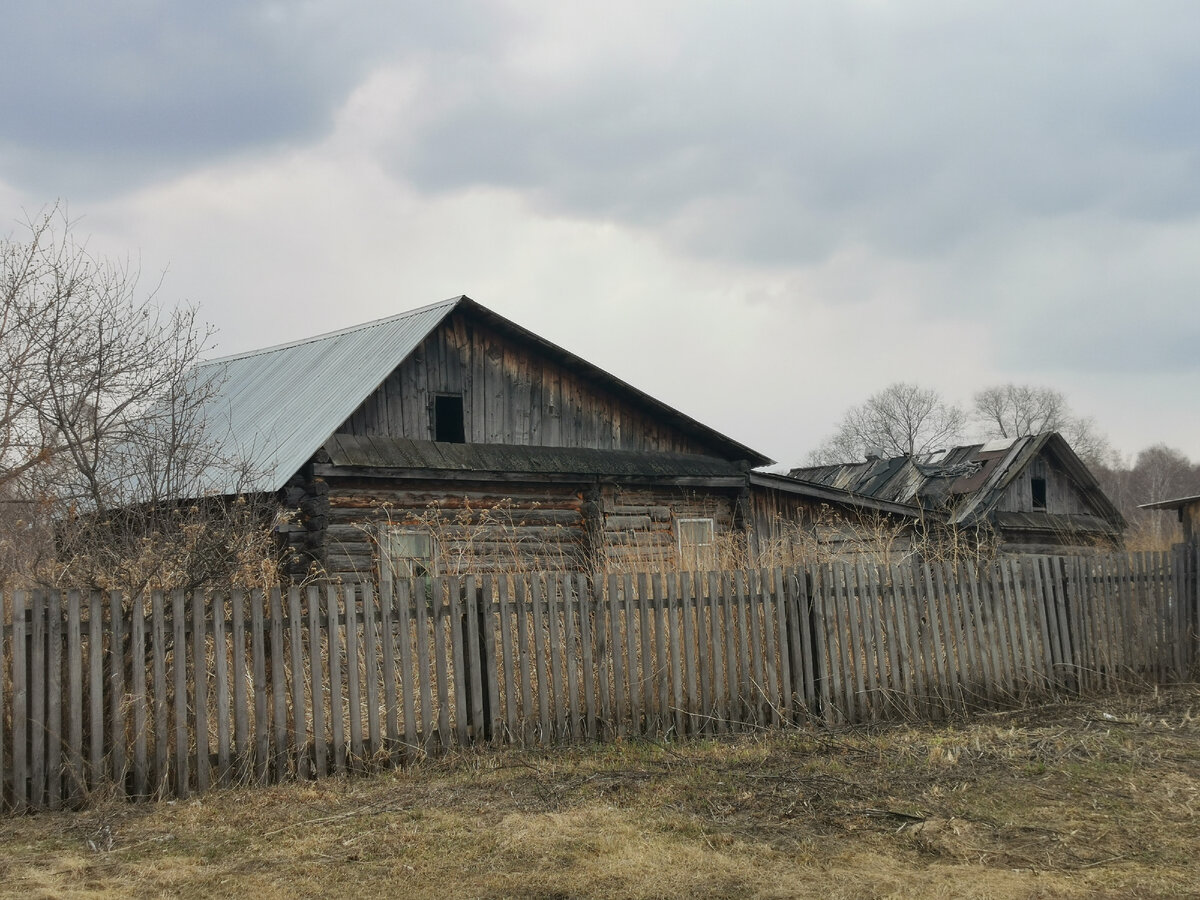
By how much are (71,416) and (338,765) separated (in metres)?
5.28

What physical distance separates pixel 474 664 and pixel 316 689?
3.86 feet

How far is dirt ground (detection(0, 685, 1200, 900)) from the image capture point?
501 cm

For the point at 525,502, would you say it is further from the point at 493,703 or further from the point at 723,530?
the point at 493,703

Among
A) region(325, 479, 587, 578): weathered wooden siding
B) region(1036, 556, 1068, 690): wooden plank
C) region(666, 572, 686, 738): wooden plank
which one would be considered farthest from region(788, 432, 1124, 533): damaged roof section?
region(666, 572, 686, 738): wooden plank

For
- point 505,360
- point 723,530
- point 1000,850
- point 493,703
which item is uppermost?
point 505,360

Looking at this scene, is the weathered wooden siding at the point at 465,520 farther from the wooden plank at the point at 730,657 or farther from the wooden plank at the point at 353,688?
the wooden plank at the point at 353,688

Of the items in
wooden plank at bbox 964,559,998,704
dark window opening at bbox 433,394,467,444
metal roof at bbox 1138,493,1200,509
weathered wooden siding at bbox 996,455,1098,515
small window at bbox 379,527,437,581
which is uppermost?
dark window opening at bbox 433,394,467,444

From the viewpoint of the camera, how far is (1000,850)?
5.39 metres

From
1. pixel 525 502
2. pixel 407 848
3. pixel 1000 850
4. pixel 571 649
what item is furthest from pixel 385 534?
pixel 1000 850

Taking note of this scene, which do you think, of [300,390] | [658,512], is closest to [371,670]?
[658,512]

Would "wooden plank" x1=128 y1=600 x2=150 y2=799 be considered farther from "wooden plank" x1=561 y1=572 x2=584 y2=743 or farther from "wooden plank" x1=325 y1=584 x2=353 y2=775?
"wooden plank" x1=561 y1=572 x2=584 y2=743

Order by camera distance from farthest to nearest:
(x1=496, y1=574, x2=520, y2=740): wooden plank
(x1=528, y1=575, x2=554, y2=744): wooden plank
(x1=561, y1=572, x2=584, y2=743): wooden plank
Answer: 1. (x1=561, y1=572, x2=584, y2=743): wooden plank
2. (x1=528, y1=575, x2=554, y2=744): wooden plank
3. (x1=496, y1=574, x2=520, y2=740): wooden plank

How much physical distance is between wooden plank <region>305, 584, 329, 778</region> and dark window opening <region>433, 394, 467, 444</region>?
34.2 ft

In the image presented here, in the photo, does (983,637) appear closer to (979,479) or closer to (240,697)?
(240,697)
